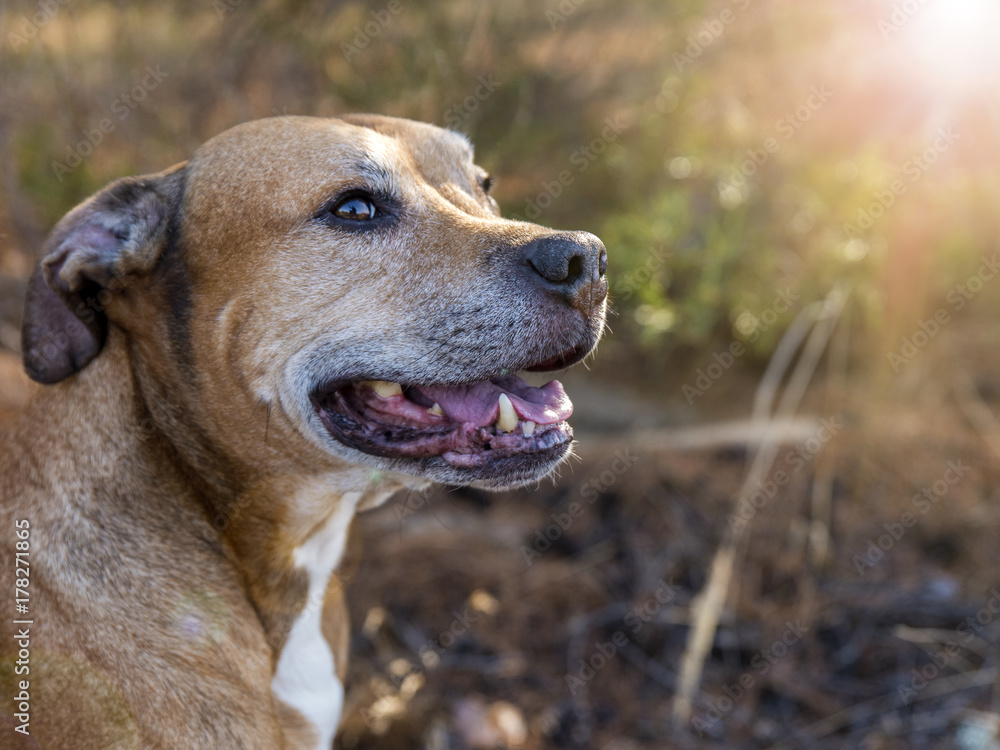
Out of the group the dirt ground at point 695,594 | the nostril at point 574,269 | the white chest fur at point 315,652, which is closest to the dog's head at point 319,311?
the nostril at point 574,269

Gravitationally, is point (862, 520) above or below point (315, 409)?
below

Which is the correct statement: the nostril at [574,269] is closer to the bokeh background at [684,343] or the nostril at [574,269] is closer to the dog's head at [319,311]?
the dog's head at [319,311]

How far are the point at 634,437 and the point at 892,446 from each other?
1540 mm

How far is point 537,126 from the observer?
5.04m

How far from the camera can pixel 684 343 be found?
530cm

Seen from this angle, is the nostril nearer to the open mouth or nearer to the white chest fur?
the open mouth

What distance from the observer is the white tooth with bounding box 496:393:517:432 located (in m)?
2.44

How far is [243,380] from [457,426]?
0.67 m

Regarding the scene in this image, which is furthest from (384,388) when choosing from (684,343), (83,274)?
(684,343)

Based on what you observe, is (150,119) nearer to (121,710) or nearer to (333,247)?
(333,247)

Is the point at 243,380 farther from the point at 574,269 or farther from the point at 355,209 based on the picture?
the point at 574,269

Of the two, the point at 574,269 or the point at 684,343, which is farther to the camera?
the point at 684,343

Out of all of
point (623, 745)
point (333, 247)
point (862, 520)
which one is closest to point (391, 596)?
point (623, 745)

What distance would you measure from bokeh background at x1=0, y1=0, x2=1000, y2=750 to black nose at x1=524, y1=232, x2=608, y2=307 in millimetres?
1568
